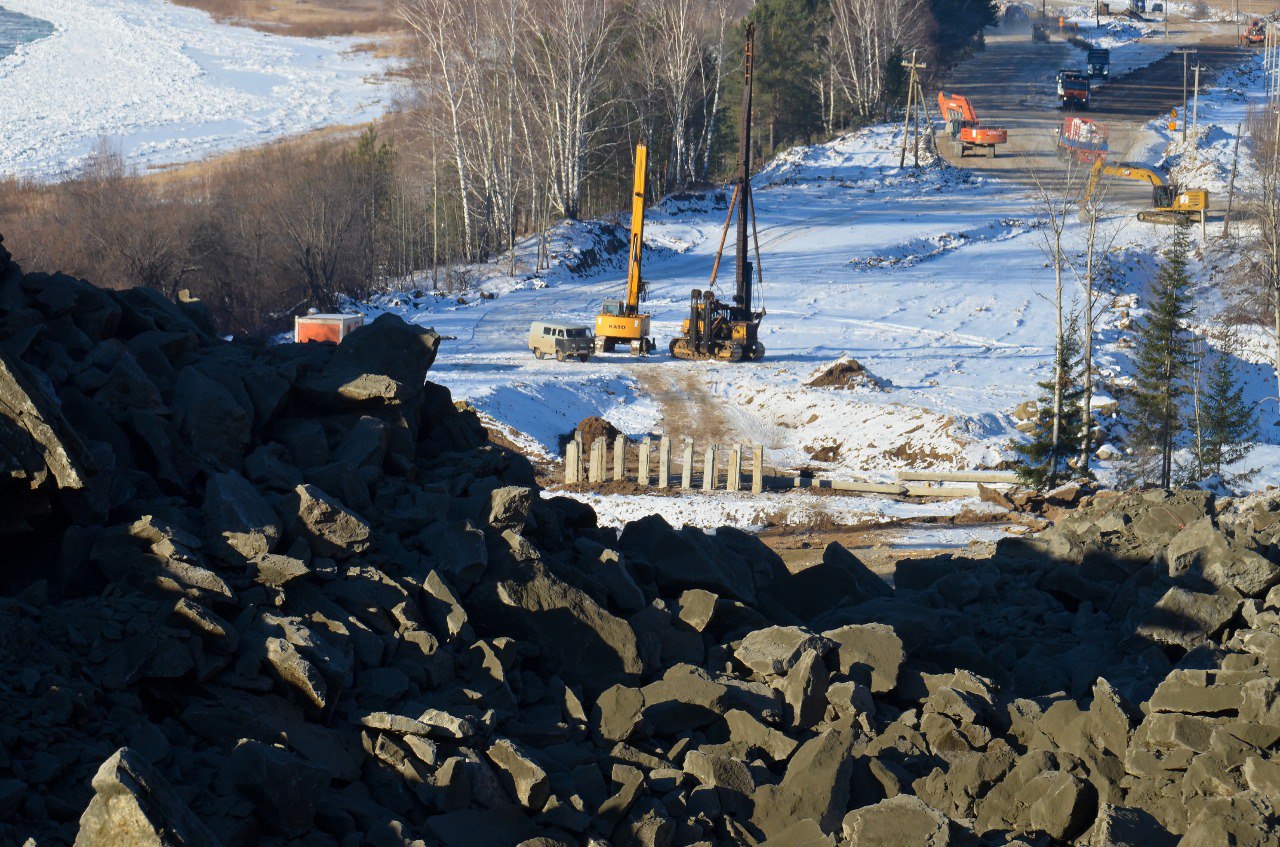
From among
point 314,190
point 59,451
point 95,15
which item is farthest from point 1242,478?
point 95,15

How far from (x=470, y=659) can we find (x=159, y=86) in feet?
257

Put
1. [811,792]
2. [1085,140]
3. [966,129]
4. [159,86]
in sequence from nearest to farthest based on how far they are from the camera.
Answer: [811,792]
[1085,140]
[966,129]
[159,86]

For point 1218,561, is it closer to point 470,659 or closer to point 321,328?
point 470,659

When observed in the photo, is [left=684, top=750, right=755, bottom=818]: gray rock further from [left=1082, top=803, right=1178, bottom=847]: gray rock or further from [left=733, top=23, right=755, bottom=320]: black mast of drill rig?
[left=733, top=23, right=755, bottom=320]: black mast of drill rig

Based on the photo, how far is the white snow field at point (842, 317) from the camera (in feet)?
93.9

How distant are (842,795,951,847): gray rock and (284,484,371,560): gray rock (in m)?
3.85

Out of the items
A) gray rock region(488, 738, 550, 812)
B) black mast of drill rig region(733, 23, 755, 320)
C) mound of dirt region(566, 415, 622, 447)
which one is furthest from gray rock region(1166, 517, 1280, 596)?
black mast of drill rig region(733, 23, 755, 320)

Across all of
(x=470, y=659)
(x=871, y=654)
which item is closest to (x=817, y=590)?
(x=871, y=654)

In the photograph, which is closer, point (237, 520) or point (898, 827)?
point (898, 827)

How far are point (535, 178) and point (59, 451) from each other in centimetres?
4096

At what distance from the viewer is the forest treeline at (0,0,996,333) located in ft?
131

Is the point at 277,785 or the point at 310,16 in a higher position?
the point at 310,16

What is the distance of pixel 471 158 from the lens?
51.1m

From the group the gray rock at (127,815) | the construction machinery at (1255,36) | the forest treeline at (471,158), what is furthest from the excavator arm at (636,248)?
the construction machinery at (1255,36)
